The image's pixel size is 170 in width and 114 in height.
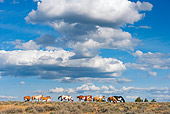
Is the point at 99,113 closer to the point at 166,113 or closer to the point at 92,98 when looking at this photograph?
the point at 166,113

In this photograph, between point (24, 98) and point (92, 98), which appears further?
point (92, 98)

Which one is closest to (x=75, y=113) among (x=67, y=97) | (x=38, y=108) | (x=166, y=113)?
(x=38, y=108)

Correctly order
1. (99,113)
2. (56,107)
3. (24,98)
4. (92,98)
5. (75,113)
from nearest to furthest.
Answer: (75,113)
(99,113)
(56,107)
(24,98)
(92,98)

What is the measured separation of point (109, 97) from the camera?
45469 mm

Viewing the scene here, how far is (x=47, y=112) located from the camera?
25.4 m

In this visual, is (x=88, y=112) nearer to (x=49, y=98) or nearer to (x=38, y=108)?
(x=38, y=108)

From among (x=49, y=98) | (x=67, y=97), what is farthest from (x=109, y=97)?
(x=49, y=98)

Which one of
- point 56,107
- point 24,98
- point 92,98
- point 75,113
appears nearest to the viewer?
point 75,113

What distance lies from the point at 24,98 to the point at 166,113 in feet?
94.1

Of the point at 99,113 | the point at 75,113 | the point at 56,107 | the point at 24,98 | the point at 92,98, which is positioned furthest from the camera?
the point at 92,98

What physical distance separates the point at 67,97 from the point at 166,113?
24.8 m

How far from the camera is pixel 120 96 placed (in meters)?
46.1

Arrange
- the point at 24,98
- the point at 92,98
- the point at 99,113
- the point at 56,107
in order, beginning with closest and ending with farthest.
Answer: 1. the point at 99,113
2. the point at 56,107
3. the point at 24,98
4. the point at 92,98

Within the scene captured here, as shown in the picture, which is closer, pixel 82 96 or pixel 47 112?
pixel 47 112
